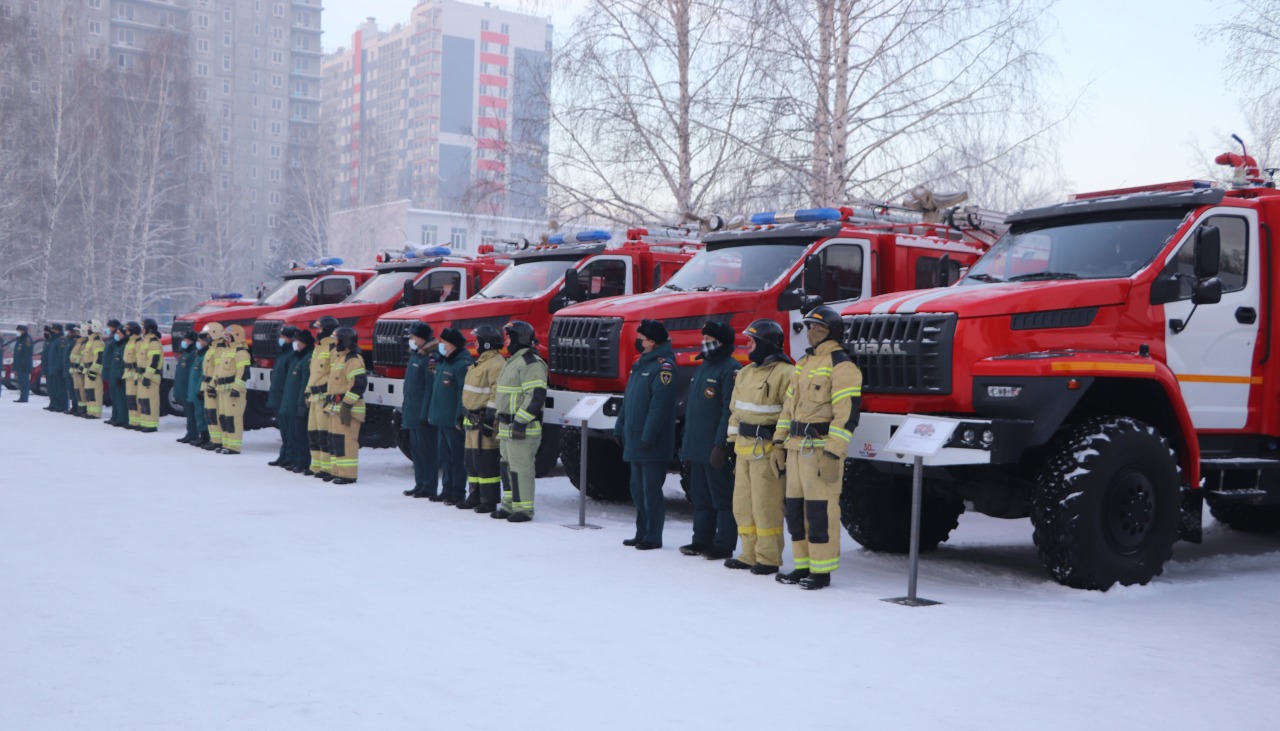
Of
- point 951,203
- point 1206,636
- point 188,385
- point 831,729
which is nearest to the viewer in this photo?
point 831,729

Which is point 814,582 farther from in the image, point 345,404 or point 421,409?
point 345,404

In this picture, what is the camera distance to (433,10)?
430 feet

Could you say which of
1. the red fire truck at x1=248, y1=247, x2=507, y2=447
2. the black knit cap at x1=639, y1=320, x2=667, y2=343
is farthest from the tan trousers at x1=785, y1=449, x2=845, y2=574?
the red fire truck at x1=248, y1=247, x2=507, y2=447

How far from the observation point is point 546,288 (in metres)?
15.2

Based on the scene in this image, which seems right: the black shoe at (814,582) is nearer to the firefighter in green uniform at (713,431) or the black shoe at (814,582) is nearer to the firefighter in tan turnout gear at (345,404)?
the firefighter in green uniform at (713,431)

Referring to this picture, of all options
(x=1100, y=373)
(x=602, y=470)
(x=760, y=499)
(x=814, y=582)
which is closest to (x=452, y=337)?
(x=602, y=470)

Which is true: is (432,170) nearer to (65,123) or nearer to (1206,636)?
(65,123)

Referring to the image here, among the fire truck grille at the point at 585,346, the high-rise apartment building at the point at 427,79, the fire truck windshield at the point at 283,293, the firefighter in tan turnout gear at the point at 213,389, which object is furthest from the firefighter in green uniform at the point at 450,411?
the high-rise apartment building at the point at 427,79

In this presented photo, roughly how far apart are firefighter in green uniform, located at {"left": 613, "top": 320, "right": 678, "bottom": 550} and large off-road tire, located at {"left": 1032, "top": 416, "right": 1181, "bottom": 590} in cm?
305

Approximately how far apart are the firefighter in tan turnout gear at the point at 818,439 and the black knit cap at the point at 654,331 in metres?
1.83

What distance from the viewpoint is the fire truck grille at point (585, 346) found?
11953 mm

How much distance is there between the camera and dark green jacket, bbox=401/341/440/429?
1348 cm

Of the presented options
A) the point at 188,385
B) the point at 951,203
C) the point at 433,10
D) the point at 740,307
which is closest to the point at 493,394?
the point at 740,307

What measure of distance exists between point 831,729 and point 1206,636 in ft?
10.7
